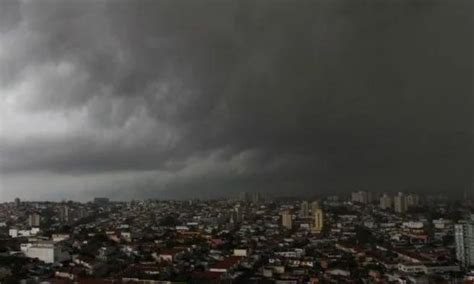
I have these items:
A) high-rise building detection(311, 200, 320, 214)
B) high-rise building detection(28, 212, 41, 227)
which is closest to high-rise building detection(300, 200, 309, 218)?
high-rise building detection(311, 200, 320, 214)

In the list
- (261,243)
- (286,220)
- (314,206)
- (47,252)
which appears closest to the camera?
(47,252)

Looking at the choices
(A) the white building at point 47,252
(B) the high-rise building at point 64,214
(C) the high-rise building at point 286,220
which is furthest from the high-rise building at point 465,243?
(B) the high-rise building at point 64,214

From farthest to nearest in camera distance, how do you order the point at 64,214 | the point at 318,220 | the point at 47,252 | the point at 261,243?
the point at 64,214
the point at 318,220
the point at 261,243
the point at 47,252

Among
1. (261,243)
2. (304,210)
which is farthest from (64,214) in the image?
(261,243)

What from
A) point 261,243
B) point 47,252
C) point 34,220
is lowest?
point 261,243

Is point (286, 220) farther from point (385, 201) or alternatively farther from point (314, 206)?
point (385, 201)

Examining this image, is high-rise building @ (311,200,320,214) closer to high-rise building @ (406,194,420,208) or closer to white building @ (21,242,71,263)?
high-rise building @ (406,194,420,208)

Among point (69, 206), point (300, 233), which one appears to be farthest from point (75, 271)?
point (69, 206)

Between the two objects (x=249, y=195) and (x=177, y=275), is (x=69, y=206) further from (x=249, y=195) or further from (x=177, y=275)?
(x=177, y=275)
